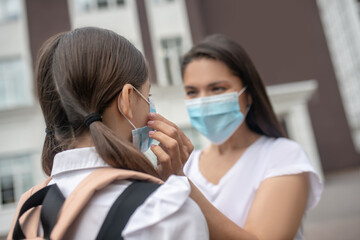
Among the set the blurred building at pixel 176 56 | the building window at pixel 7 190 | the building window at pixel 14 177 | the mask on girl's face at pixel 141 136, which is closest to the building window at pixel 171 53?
the blurred building at pixel 176 56

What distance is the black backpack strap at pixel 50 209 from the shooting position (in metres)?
0.83

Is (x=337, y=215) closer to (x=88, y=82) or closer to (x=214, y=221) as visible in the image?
(x=214, y=221)

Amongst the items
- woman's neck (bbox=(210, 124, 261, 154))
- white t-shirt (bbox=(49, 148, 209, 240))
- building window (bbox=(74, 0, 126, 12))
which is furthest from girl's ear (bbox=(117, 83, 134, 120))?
building window (bbox=(74, 0, 126, 12))

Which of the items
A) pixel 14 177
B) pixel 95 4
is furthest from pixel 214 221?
pixel 95 4

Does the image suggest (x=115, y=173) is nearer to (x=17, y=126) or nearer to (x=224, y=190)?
(x=224, y=190)

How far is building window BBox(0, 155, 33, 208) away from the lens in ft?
34.3

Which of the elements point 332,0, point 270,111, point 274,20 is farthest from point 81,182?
point 332,0

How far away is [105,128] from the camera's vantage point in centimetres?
95

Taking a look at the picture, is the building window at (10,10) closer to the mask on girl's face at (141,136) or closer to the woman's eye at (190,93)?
the woman's eye at (190,93)

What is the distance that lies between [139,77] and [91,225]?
480mm

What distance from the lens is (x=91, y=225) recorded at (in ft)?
2.77

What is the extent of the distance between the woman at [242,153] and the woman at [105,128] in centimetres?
58

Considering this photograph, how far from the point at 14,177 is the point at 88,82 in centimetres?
1081

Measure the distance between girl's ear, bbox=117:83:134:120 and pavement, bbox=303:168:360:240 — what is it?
595 cm
